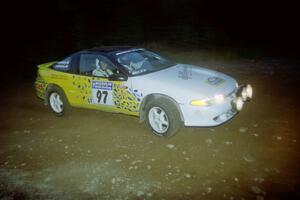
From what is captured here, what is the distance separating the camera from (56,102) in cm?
718

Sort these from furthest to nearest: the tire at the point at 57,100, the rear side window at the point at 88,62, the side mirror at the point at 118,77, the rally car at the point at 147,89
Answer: the tire at the point at 57,100 → the rear side window at the point at 88,62 → the side mirror at the point at 118,77 → the rally car at the point at 147,89

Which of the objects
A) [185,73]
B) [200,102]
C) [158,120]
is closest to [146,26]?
[185,73]

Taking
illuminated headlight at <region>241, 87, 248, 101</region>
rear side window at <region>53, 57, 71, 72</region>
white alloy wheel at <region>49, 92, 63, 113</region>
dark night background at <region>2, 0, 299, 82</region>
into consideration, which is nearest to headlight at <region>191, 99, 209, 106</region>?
illuminated headlight at <region>241, 87, 248, 101</region>

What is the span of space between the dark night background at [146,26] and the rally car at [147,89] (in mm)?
8184

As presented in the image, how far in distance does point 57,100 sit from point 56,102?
59 millimetres

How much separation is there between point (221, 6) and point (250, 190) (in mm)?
23520

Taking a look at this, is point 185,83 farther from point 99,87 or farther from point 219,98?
point 99,87

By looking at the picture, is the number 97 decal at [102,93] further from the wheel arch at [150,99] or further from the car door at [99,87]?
the wheel arch at [150,99]

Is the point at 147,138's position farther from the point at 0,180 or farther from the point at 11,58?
the point at 11,58

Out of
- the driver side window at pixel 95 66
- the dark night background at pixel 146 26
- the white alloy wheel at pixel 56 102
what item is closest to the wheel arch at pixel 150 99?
the driver side window at pixel 95 66

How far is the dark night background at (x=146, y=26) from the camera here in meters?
17.4

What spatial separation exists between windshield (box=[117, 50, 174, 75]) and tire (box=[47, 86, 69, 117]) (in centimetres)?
177

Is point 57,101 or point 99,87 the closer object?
point 99,87

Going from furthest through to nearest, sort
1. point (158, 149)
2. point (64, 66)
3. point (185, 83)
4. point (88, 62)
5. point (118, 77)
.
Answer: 1. point (64, 66)
2. point (88, 62)
3. point (118, 77)
4. point (185, 83)
5. point (158, 149)
